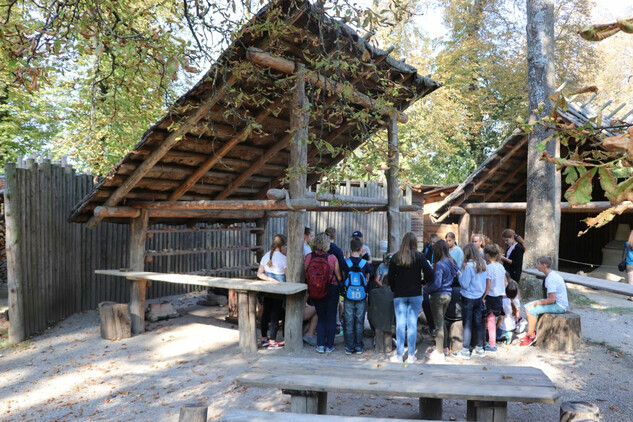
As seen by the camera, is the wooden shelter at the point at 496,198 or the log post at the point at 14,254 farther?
the wooden shelter at the point at 496,198

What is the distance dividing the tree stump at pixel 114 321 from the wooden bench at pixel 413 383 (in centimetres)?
439

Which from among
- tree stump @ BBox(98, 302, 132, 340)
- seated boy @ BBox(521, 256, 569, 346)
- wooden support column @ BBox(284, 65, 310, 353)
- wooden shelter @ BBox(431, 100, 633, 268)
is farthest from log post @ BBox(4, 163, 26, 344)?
wooden shelter @ BBox(431, 100, 633, 268)

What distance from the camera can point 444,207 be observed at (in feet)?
43.6

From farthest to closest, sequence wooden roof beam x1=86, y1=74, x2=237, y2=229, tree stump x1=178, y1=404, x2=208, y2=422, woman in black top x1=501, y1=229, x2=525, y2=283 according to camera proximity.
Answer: woman in black top x1=501, y1=229, x2=525, y2=283 < wooden roof beam x1=86, y1=74, x2=237, y2=229 < tree stump x1=178, y1=404, x2=208, y2=422

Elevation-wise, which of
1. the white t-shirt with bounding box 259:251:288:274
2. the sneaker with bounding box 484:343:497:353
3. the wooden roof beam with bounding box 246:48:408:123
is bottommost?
the sneaker with bounding box 484:343:497:353

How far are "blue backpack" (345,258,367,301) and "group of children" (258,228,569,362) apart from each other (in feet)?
0.05

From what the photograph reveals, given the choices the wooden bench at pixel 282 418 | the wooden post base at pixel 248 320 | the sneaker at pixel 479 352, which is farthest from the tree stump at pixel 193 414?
the sneaker at pixel 479 352

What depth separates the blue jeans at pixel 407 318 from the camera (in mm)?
6457

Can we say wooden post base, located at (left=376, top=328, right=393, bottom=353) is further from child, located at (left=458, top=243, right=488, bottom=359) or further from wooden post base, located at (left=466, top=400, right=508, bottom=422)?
wooden post base, located at (left=466, top=400, right=508, bottom=422)

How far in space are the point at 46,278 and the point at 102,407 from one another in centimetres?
419

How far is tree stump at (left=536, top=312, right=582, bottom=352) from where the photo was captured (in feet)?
22.9

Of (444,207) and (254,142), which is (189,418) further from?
(444,207)

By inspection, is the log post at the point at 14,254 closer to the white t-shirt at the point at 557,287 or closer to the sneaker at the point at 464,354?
the sneaker at the point at 464,354

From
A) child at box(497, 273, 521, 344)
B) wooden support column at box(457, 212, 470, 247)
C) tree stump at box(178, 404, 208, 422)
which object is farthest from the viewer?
wooden support column at box(457, 212, 470, 247)
